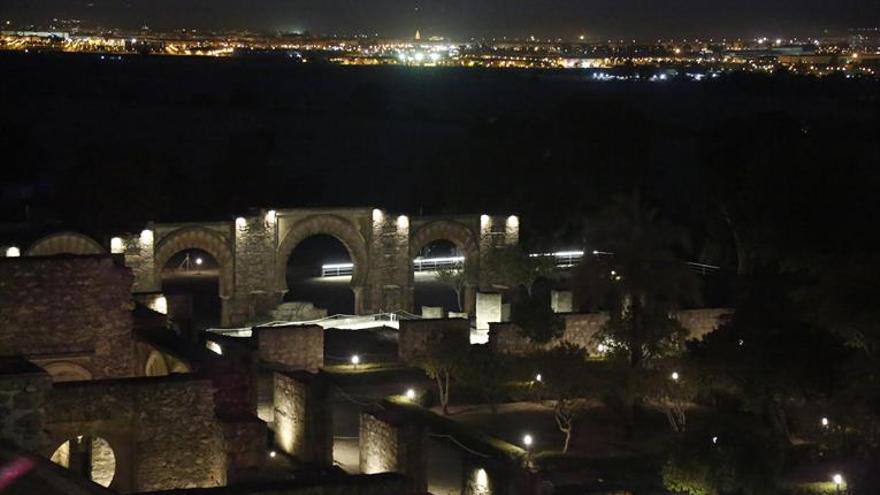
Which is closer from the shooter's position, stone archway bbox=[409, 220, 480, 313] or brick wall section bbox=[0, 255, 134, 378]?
brick wall section bbox=[0, 255, 134, 378]

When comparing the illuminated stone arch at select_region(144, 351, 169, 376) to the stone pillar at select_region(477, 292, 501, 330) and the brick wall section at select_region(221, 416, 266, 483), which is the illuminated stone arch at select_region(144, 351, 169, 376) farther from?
the stone pillar at select_region(477, 292, 501, 330)

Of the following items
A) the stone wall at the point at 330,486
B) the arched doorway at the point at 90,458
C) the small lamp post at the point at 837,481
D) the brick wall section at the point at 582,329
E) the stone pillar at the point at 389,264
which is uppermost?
the stone pillar at the point at 389,264

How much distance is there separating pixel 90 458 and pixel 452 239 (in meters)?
19.8

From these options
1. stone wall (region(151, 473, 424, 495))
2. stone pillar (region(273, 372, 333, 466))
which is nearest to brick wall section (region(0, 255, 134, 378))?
stone pillar (region(273, 372, 333, 466))

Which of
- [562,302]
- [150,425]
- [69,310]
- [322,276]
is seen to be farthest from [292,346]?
[322,276]

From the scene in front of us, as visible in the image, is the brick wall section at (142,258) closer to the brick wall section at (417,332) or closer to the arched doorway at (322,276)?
the arched doorway at (322,276)

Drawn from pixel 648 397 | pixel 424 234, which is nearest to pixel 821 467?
pixel 648 397

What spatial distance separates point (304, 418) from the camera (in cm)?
2023

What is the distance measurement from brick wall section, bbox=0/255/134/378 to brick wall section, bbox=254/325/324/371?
6908mm

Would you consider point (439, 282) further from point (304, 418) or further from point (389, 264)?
point (304, 418)

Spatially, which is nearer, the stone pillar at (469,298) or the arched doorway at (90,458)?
the arched doorway at (90,458)

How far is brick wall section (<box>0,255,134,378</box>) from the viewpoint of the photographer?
19.4 meters

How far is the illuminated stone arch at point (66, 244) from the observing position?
30.9m

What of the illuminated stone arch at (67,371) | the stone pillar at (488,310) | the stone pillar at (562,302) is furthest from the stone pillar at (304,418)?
the stone pillar at (562,302)
